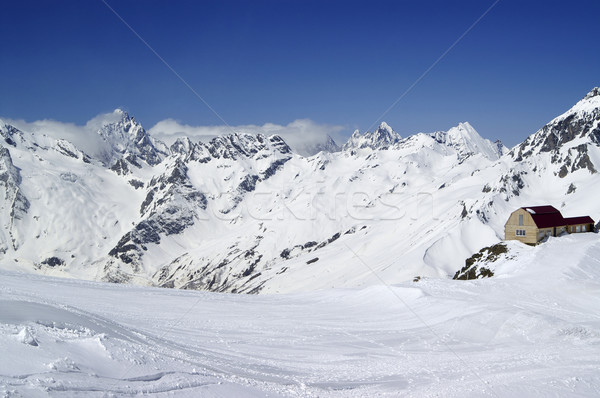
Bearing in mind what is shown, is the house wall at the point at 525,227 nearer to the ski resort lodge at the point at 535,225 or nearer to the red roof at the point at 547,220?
the ski resort lodge at the point at 535,225

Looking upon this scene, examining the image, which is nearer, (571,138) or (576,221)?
(576,221)

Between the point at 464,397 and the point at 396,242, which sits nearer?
the point at 464,397

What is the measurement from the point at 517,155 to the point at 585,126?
102 feet

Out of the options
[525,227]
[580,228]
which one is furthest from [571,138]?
[525,227]

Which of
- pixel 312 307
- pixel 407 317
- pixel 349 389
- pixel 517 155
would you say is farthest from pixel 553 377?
pixel 517 155

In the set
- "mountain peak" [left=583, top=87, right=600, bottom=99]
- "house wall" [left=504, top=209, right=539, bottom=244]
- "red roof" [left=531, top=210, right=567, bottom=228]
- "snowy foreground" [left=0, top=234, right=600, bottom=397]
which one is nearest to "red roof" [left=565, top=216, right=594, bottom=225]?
"red roof" [left=531, top=210, right=567, bottom=228]

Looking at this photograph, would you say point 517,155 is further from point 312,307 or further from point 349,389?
point 349,389

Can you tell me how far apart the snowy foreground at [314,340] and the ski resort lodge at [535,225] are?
1522 cm

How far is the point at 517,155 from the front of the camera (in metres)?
189

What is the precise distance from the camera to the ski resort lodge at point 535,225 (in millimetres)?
51625

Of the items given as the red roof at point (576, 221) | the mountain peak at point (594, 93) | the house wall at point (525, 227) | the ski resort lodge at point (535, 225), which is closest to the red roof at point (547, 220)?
the ski resort lodge at point (535, 225)

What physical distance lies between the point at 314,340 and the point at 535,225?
4039 centimetres

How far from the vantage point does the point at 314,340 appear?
69.8 ft

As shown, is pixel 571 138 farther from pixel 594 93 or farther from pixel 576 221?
pixel 576 221
